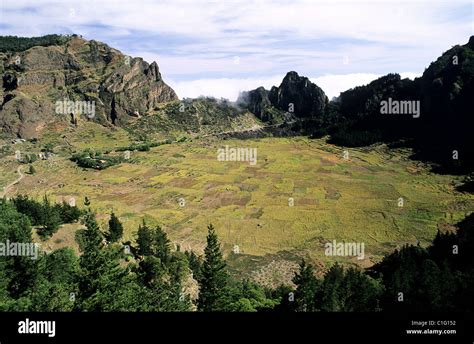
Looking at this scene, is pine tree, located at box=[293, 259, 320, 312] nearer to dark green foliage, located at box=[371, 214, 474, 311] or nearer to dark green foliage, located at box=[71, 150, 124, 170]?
dark green foliage, located at box=[371, 214, 474, 311]

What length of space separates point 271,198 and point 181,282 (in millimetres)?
63462

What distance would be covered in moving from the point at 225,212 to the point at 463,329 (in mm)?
91570

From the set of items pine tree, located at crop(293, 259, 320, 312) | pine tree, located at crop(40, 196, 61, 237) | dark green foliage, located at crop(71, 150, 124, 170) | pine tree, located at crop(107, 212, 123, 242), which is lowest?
pine tree, located at crop(293, 259, 320, 312)

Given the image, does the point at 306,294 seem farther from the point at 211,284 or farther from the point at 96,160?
the point at 96,160

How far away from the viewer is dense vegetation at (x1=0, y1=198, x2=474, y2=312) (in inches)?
1342

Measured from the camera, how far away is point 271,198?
12075 centimetres

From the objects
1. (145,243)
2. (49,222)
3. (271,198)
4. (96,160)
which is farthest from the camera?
(96,160)

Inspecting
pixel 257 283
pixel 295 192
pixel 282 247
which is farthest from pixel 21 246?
pixel 295 192

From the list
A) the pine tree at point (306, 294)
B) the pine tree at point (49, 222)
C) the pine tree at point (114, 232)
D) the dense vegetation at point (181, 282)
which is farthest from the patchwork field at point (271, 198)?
the pine tree at point (306, 294)

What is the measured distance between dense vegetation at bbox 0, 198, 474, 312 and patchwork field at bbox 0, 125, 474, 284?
13.9 metres

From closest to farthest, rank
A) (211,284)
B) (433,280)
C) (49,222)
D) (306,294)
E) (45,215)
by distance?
(433,280), (306,294), (211,284), (49,222), (45,215)

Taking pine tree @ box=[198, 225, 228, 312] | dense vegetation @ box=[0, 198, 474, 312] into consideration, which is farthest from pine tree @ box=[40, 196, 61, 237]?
pine tree @ box=[198, 225, 228, 312]

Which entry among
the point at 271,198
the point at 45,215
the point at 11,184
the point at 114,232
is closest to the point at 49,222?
the point at 45,215

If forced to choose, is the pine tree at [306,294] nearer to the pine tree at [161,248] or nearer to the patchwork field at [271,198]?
the patchwork field at [271,198]
